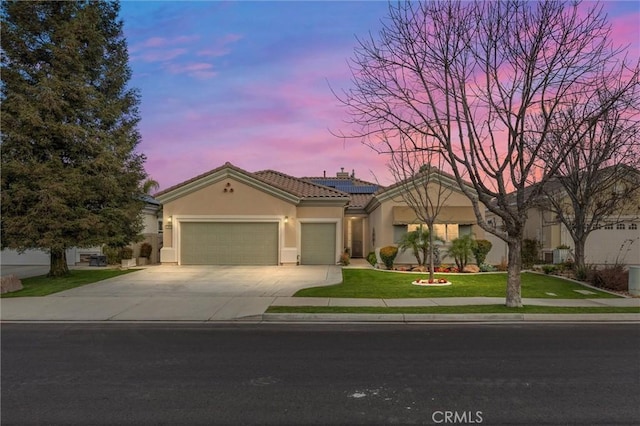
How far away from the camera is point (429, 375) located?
5918 mm

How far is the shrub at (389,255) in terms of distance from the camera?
20.6 meters

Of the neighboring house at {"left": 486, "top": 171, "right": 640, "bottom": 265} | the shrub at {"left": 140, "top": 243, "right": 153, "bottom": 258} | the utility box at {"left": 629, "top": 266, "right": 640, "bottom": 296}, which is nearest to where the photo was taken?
the utility box at {"left": 629, "top": 266, "right": 640, "bottom": 296}

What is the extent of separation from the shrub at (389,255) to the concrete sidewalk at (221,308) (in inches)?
327

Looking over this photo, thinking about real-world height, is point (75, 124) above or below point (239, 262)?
above

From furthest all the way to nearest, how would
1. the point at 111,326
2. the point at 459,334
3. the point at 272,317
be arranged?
the point at 272,317 < the point at 111,326 < the point at 459,334

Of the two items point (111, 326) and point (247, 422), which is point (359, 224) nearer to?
point (111, 326)

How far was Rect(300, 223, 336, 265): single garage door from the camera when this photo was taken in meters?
23.1

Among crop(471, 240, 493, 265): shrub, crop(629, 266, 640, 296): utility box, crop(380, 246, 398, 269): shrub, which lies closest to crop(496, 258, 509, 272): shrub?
crop(471, 240, 493, 265): shrub

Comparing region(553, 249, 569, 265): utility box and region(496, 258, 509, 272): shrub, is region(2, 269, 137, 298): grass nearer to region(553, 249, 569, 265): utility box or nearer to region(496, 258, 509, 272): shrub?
region(496, 258, 509, 272): shrub

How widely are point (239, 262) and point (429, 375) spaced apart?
17.5 meters

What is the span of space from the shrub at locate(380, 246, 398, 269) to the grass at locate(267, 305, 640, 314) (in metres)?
9.58

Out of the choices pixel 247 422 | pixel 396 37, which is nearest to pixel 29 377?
pixel 247 422

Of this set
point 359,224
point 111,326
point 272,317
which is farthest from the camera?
point 359,224

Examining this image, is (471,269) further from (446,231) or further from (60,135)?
(60,135)
